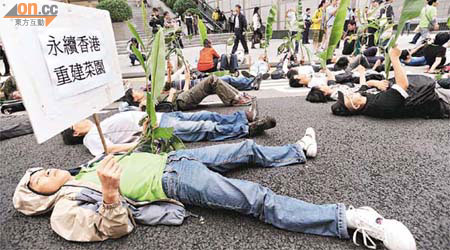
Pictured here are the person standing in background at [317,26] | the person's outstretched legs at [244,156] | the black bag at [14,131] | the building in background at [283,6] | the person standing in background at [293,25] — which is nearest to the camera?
the person's outstretched legs at [244,156]

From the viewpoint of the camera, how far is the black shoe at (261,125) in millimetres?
1842

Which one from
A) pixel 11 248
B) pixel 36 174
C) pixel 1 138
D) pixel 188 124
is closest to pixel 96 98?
pixel 36 174

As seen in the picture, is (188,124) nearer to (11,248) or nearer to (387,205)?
(11,248)

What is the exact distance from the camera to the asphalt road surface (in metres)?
1.00

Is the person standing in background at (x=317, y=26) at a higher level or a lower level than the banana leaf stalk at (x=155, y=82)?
higher

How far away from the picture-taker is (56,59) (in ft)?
2.99

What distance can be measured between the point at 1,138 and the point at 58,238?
196cm

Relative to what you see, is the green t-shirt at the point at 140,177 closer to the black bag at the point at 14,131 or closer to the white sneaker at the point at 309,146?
the white sneaker at the point at 309,146

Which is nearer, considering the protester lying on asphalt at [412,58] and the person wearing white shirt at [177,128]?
the person wearing white shirt at [177,128]

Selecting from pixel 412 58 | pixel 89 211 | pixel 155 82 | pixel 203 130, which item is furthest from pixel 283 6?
pixel 89 211

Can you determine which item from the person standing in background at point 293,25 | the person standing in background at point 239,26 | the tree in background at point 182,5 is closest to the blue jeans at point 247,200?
the person standing in background at point 293,25

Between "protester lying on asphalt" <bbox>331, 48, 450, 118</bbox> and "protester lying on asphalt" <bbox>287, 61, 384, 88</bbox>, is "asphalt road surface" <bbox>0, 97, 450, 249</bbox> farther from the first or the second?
"protester lying on asphalt" <bbox>287, 61, 384, 88</bbox>

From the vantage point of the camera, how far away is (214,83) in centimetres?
264

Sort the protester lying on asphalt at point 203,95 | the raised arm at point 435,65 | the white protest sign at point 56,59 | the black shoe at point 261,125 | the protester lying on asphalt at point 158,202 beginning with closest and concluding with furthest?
the white protest sign at point 56,59, the protester lying on asphalt at point 158,202, the black shoe at point 261,125, the protester lying on asphalt at point 203,95, the raised arm at point 435,65
